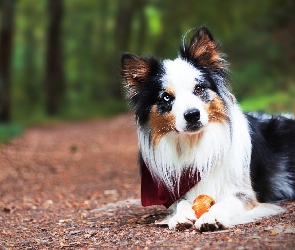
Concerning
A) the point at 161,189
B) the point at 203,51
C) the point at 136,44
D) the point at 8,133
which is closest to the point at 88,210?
the point at 161,189

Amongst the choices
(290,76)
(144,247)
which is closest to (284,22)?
(290,76)

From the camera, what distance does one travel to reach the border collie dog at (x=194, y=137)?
4.88 m

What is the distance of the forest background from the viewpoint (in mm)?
15422

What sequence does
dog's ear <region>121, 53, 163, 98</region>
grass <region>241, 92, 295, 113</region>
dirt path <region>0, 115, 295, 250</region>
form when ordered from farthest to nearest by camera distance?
grass <region>241, 92, 295, 113</region> → dog's ear <region>121, 53, 163, 98</region> → dirt path <region>0, 115, 295, 250</region>

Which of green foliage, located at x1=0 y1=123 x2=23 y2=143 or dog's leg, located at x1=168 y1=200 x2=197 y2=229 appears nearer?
dog's leg, located at x1=168 y1=200 x2=197 y2=229

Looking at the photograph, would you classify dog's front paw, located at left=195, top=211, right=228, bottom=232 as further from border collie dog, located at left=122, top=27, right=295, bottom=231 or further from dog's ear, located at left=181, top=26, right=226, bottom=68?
dog's ear, located at left=181, top=26, right=226, bottom=68

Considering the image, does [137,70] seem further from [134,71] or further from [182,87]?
[182,87]

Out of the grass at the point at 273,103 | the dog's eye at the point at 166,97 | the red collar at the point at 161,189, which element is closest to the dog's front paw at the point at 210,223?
the red collar at the point at 161,189

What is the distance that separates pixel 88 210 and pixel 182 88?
226 centimetres

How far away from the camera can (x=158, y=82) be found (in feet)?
16.5

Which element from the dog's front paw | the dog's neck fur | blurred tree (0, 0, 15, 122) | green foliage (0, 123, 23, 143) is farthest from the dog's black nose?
blurred tree (0, 0, 15, 122)

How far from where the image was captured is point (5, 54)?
62.3ft

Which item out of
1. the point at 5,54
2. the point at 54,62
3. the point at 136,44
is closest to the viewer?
the point at 5,54

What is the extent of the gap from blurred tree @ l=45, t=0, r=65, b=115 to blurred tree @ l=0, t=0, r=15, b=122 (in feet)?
19.1
